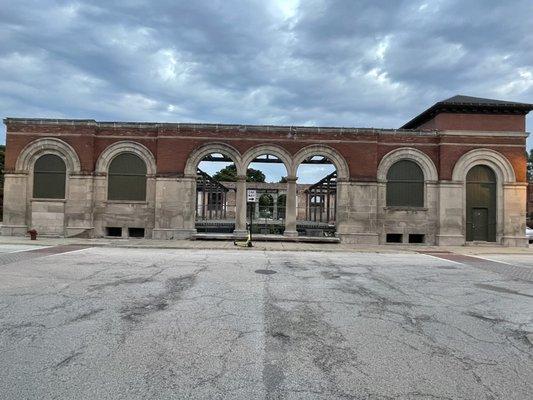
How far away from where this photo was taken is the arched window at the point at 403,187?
2244 cm

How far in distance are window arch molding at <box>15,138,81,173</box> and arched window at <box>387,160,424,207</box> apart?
57.3 feet

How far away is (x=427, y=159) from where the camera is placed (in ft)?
73.4

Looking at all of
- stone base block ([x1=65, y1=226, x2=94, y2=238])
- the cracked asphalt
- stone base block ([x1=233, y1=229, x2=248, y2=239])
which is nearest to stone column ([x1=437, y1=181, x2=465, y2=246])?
stone base block ([x1=233, y1=229, x2=248, y2=239])

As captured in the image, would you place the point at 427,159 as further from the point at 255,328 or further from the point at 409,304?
the point at 255,328

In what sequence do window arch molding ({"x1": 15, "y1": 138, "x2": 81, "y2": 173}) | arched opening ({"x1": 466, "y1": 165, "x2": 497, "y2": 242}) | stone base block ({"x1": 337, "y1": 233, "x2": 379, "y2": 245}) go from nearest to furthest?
stone base block ({"x1": 337, "y1": 233, "x2": 379, "y2": 245}) < window arch molding ({"x1": 15, "y1": 138, "x2": 81, "y2": 173}) < arched opening ({"x1": 466, "y1": 165, "x2": 497, "y2": 242})

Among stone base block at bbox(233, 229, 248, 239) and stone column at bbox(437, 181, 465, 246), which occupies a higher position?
stone column at bbox(437, 181, 465, 246)

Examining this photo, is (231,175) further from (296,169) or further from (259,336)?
(259,336)

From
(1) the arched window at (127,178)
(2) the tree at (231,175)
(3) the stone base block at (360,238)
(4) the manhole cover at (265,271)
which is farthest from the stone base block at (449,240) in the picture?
(2) the tree at (231,175)

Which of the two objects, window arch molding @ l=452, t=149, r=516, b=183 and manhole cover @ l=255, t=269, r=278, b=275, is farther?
window arch molding @ l=452, t=149, r=516, b=183

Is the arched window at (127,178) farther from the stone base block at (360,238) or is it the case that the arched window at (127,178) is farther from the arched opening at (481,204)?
the arched opening at (481,204)

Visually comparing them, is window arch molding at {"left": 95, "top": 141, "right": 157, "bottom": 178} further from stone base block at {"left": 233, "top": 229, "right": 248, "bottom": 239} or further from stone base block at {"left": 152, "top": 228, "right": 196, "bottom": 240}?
stone base block at {"left": 233, "top": 229, "right": 248, "bottom": 239}

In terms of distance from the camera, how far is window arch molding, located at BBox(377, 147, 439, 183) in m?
22.3

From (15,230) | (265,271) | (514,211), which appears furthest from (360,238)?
(15,230)

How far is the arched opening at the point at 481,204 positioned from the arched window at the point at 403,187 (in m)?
2.81
